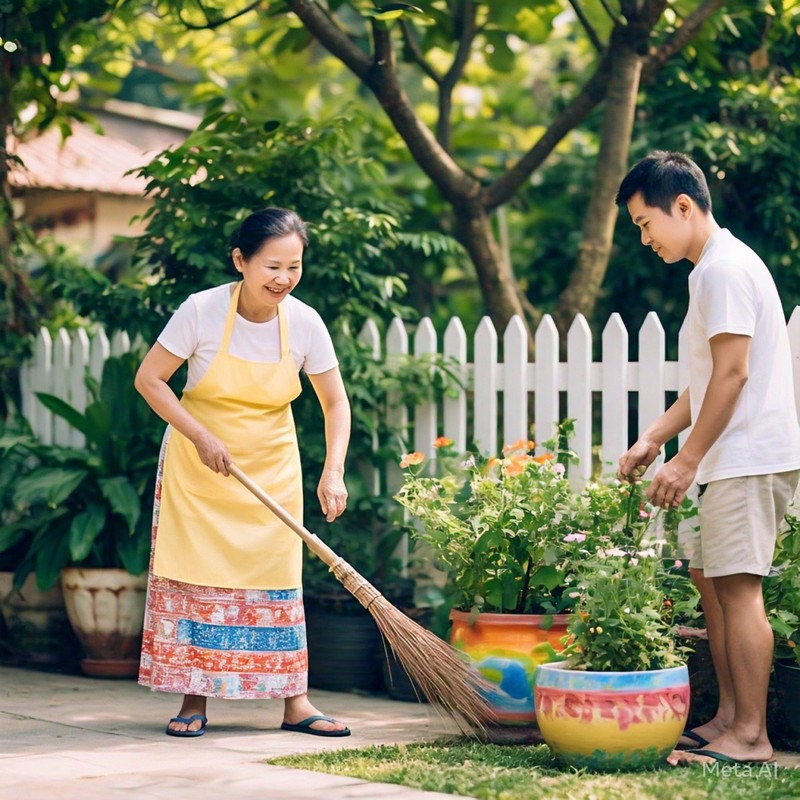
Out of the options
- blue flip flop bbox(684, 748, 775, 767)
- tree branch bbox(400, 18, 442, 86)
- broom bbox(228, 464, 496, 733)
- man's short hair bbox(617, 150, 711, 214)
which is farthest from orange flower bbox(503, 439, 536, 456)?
tree branch bbox(400, 18, 442, 86)

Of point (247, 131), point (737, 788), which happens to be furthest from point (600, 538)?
Answer: point (247, 131)

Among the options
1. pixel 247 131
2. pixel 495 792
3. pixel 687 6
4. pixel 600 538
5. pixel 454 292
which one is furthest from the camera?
pixel 454 292

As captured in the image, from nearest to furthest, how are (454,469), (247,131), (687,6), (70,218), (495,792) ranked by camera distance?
(495,792)
(454,469)
(247,131)
(687,6)
(70,218)

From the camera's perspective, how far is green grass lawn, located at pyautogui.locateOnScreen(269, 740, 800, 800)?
3.42 m

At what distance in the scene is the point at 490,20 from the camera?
6.86 m

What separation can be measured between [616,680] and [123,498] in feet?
9.12

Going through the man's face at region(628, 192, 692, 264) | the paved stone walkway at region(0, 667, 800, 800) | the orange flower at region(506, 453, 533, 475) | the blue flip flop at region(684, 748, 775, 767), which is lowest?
the paved stone walkway at region(0, 667, 800, 800)

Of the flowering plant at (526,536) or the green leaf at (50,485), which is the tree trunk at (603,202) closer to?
the flowering plant at (526,536)

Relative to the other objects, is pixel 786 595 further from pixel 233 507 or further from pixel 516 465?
pixel 233 507

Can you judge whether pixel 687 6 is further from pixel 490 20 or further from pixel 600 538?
pixel 600 538

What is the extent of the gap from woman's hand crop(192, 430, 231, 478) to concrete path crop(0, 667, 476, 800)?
2.95 feet

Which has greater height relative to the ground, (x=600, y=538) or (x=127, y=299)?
(x=127, y=299)

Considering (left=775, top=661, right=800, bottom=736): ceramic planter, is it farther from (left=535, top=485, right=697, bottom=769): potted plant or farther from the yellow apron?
the yellow apron

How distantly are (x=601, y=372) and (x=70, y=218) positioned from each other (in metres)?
9.06
